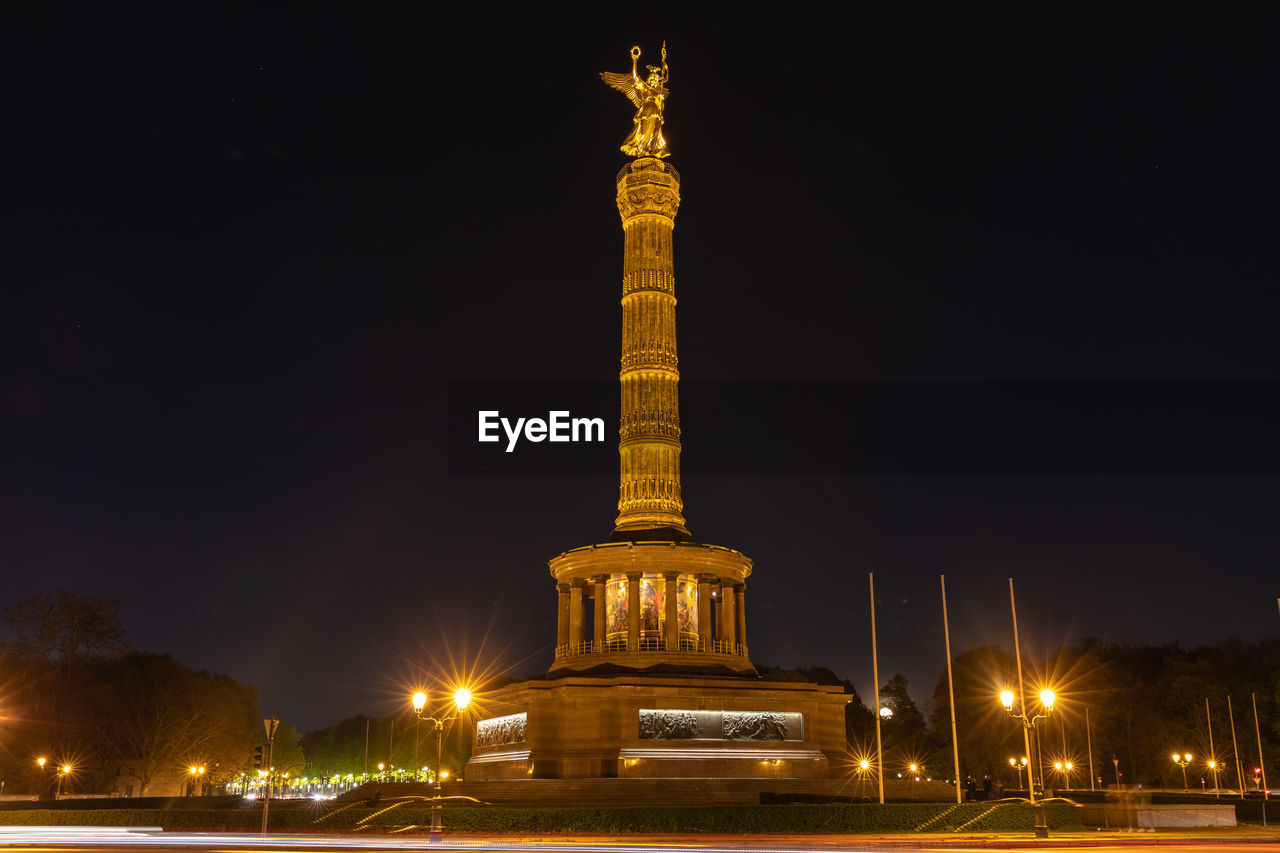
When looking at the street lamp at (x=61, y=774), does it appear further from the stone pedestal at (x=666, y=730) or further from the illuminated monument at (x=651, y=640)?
the stone pedestal at (x=666, y=730)

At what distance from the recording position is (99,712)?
2247 inches

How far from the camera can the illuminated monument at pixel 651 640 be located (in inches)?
1473

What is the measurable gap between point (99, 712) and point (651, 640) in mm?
33278

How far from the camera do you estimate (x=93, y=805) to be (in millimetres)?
39750

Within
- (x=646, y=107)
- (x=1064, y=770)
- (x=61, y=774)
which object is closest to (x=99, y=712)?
(x=61, y=774)

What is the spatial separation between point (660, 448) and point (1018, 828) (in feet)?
72.5

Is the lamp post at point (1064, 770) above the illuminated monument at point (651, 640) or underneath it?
underneath

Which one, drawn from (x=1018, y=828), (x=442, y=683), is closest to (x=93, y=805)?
(x=442, y=683)

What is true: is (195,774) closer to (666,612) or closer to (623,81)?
(666,612)

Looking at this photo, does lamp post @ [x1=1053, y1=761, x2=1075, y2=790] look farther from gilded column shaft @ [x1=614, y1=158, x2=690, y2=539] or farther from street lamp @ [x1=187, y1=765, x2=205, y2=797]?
street lamp @ [x1=187, y1=765, x2=205, y2=797]

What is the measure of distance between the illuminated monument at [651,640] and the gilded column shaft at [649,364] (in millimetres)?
60

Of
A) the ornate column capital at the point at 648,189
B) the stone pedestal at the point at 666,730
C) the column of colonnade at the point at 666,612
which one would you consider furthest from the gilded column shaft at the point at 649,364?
the stone pedestal at the point at 666,730

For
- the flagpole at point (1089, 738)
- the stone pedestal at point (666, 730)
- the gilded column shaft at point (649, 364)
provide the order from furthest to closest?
1. the flagpole at point (1089, 738)
2. the gilded column shaft at point (649, 364)
3. the stone pedestal at point (666, 730)

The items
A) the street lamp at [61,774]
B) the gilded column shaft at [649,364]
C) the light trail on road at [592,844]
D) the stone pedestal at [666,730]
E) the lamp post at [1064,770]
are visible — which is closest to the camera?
the light trail on road at [592,844]
